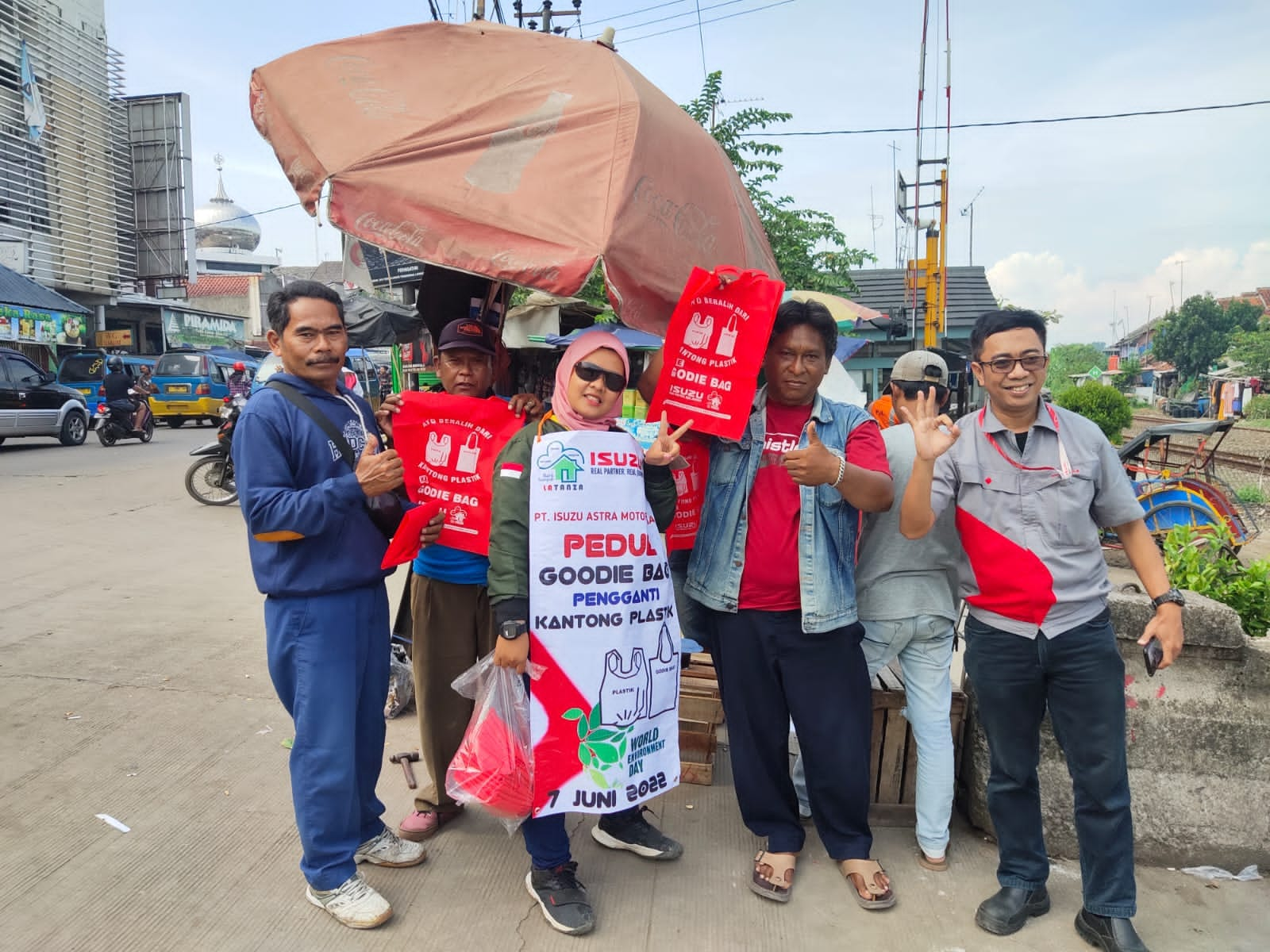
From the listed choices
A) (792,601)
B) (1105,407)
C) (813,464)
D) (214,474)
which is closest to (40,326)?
(214,474)

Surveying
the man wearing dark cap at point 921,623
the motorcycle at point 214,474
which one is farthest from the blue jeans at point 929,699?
the motorcycle at point 214,474

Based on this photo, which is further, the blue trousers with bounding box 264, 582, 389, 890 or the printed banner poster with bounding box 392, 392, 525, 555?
the printed banner poster with bounding box 392, 392, 525, 555

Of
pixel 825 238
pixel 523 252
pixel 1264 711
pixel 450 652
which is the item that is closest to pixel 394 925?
pixel 450 652

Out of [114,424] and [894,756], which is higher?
[114,424]

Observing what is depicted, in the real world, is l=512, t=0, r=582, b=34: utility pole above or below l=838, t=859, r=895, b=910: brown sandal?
above

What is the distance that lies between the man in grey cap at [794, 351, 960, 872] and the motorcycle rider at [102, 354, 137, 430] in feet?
61.5

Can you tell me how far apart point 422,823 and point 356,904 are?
552mm

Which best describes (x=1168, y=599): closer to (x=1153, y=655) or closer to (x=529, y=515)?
(x=1153, y=655)

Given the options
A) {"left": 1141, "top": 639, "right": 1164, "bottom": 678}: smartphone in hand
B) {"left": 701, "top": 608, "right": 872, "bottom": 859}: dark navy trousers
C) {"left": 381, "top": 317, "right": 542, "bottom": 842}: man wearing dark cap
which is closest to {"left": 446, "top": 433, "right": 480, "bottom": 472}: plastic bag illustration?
{"left": 381, "top": 317, "right": 542, "bottom": 842}: man wearing dark cap

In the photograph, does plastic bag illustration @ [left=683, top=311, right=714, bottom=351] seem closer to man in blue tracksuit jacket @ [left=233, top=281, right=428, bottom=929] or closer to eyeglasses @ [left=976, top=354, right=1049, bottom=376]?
eyeglasses @ [left=976, top=354, right=1049, bottom=376]

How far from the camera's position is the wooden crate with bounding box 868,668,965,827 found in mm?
3369

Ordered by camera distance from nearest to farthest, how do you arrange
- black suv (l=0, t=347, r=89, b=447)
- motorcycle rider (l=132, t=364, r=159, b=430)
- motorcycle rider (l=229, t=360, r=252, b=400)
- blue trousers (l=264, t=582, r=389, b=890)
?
1. blue trousers (l=264, t=582, r=389, b=890)
2. black suv (l=0, t=347, r=89, b=447)
3. motorcycle rider (l=132, t=364, r=159, b=430)
4. motorcycle rider (l=229, t=360, r=252, b=400)

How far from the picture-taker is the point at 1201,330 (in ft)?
192

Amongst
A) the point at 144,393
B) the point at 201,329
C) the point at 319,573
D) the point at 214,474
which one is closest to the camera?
the point at 319,573
